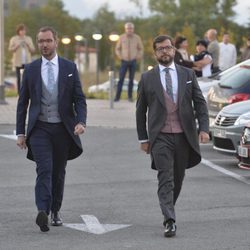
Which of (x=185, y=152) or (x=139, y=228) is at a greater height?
(x=185, y=152)

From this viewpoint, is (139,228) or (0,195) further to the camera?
(0,195)

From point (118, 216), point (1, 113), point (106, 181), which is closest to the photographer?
point (118, 216)

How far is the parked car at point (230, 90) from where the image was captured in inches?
651

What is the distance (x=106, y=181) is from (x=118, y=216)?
266 cm

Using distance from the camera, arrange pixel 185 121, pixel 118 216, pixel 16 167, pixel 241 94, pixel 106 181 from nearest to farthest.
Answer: pixel 185 121 → pixel 118 216 → pixel 106 181 → pixel 16 167 → pixel 241 94

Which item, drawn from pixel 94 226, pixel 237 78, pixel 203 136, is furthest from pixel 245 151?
pixel 237 78

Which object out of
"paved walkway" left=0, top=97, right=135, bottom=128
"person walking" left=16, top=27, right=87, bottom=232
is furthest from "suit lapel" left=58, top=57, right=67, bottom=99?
"paved walkway" left=0, top=97, right=135, bottom=128

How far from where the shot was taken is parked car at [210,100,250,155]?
13.4m

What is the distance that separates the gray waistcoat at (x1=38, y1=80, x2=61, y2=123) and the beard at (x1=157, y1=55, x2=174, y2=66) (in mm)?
1018

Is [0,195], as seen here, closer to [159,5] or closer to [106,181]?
[106,181]

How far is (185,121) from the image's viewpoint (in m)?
8.94

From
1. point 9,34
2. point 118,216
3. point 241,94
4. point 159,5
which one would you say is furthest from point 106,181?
point 159,5

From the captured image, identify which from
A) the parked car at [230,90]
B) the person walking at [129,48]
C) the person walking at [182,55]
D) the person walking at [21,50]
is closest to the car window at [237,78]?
the parked car at [230,90]

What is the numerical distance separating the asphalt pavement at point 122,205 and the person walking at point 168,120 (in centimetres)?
51
